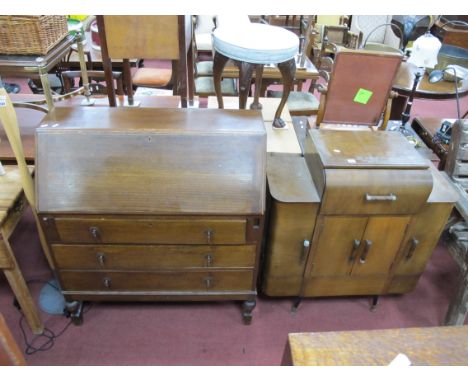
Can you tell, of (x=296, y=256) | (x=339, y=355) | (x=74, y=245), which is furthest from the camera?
(x=296, y=256)

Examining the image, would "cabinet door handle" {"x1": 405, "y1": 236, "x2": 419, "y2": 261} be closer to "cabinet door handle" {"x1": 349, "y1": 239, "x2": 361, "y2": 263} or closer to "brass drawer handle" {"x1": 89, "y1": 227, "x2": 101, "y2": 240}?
"cabinet door handle" {"x1": 349, "y1": 239, "x2": 361, "y2": 263}

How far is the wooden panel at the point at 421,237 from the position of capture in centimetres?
165

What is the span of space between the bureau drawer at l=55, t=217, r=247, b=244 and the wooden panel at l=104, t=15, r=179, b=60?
0.85 meters

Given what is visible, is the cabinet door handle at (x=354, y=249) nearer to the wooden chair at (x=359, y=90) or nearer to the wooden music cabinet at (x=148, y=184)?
the wooden music cabinet at (x=148, y=184)

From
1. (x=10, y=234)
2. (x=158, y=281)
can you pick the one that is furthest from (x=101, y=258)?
(x=10, y=234)

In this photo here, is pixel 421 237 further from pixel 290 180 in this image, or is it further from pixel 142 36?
pixel 142 36

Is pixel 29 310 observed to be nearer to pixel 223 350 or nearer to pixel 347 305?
pixel 223 350

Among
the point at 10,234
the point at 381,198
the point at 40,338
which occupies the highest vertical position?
the point at 381,198

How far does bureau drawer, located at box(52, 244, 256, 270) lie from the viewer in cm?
155

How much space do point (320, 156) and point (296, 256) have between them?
0.51 m

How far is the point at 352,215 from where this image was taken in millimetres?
1594

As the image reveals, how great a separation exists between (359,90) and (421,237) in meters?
0.97

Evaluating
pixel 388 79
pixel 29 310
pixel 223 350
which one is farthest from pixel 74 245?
pixel 388 79

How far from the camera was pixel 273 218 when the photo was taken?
1635 millimetres
